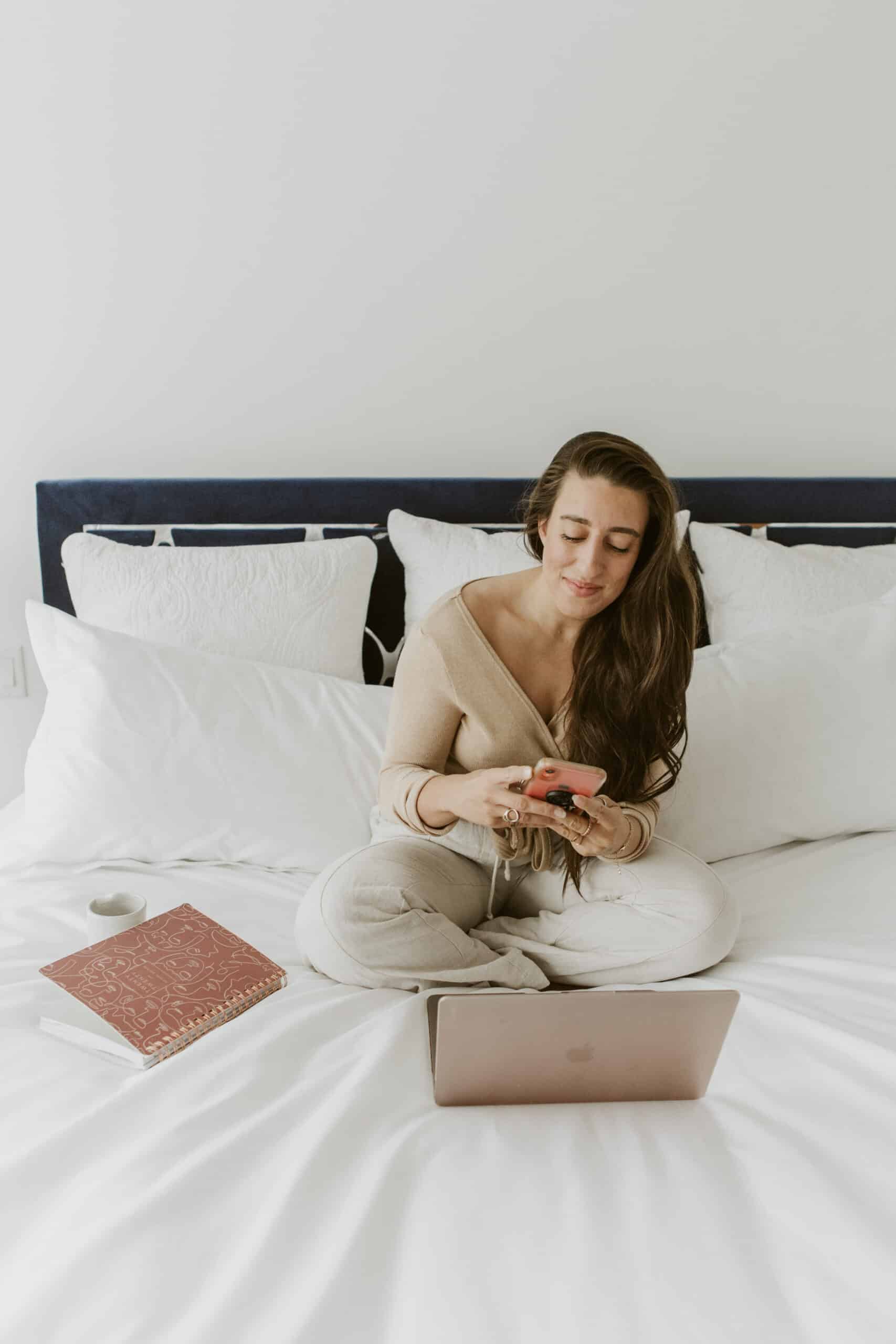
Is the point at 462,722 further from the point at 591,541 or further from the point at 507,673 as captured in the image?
the point at 591,541

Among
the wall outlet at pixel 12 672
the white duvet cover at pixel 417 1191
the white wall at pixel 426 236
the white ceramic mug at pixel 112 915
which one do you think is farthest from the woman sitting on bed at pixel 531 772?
the wall outlet at pixel 12 672

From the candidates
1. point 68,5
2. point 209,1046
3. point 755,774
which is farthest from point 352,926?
point 68,5

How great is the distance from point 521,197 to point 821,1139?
6.17 feet

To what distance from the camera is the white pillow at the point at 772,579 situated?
2076mm

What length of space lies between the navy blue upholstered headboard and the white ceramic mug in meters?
0.89

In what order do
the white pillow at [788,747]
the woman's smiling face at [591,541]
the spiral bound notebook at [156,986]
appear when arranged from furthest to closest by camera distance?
the white pillow at [788,747] < the woman's smiling face at [591,541] < the spiral bound notebook at [156,986]

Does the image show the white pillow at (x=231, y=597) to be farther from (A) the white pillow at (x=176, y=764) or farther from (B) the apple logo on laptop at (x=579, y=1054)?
(B) the apple logo on laptop at (x=579, y=1054)

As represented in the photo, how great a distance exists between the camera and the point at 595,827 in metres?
1.42

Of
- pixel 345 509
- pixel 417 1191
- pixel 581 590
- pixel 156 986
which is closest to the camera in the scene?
pixel 417 1191

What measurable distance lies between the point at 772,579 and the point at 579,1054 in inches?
51.8

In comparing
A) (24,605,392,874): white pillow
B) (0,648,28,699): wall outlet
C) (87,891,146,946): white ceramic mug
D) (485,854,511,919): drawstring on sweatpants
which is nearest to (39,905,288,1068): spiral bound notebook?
(87,891,146,946): white ceramic mug

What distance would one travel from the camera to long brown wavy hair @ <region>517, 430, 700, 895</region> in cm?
153

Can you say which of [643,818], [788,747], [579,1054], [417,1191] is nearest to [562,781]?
[643,818]

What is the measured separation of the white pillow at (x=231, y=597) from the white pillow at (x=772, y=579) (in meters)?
0.79
